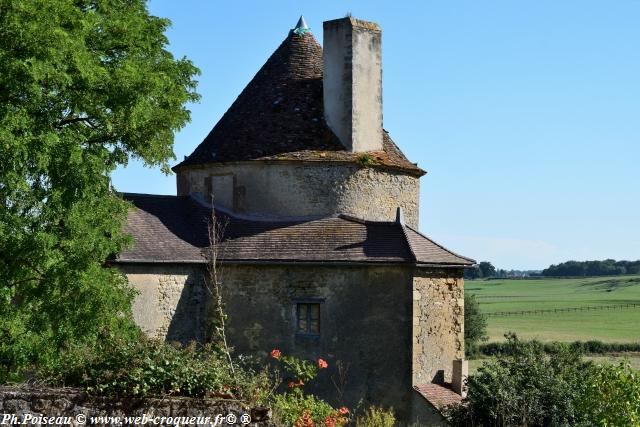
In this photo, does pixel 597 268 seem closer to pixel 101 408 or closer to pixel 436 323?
pixel 436 323

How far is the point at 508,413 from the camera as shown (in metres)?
15.4

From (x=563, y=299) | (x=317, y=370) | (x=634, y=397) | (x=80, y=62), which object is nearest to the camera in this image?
(x=634, y=397)

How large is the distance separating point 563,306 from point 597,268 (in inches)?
2685

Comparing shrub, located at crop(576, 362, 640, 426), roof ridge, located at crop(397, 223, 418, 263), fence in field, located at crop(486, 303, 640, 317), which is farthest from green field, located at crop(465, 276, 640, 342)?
shrub, located at crop(576, 362, 640, 426)

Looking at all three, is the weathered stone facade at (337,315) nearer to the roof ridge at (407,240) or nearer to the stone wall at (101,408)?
the roof ridge at (407,240)

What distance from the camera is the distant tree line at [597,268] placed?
148 m

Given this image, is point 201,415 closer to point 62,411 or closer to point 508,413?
point 62,411

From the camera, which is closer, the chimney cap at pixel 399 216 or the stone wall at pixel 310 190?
the chimney cap at pixel 399 216

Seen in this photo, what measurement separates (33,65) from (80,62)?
3.01 feet

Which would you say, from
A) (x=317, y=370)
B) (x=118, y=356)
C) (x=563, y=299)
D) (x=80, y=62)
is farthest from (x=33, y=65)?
(x=563, y=299)

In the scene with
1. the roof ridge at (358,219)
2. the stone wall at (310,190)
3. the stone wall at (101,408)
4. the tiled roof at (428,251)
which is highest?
the stone wall at (310,190)

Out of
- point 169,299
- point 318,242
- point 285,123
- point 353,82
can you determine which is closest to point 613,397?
point 318,242

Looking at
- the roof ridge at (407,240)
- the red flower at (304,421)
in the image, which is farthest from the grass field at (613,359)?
the red flower at (304,421)

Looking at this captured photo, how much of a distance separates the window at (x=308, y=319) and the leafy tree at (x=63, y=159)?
→ 3975mm
